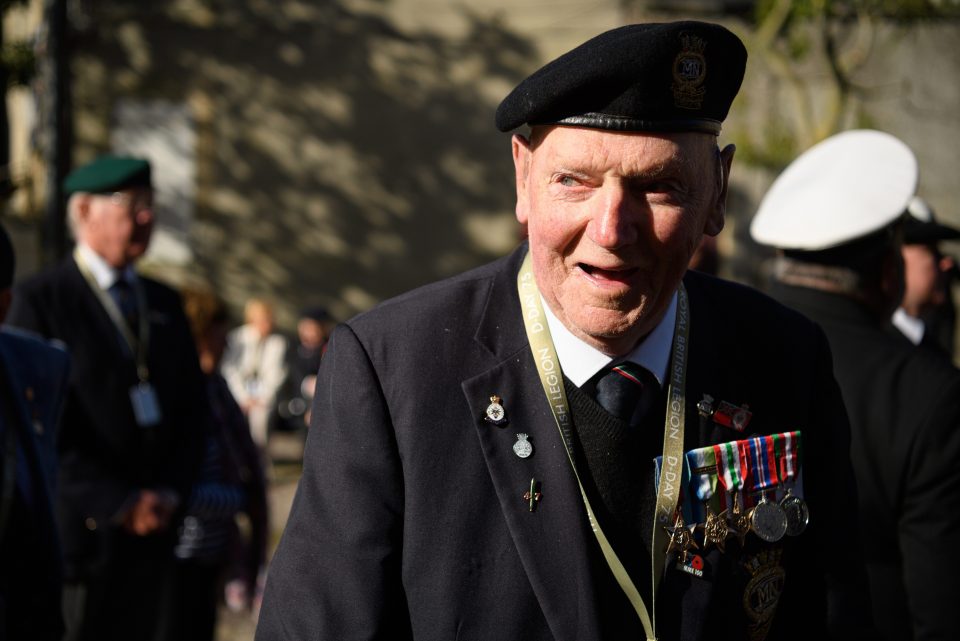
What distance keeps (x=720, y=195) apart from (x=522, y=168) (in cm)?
37

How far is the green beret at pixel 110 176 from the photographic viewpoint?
5.05 meters

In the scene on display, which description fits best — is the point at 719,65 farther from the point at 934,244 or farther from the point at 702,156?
the point at 934,244

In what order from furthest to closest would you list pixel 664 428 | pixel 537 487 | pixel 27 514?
pixel 27 514 < pixel 664 428 < pixel 537 487

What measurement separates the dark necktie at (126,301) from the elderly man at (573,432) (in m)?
3.09

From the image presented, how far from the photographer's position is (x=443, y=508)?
2.04 meters

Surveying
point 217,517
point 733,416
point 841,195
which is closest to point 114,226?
point 217,517

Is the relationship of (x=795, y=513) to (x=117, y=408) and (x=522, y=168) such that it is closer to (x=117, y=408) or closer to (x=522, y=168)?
(x=522, y=168)

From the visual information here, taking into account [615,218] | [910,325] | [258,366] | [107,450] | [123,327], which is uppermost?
[615,218]

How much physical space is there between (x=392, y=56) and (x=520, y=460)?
1371cm

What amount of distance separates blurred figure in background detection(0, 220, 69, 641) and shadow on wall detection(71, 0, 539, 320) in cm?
1223

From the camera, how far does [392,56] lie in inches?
599

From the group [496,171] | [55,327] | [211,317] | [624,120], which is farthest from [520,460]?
[496,171]

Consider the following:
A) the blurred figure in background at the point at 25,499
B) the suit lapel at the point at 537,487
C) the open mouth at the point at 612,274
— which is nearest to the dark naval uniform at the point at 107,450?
the blurred figure in background at the point at 25,499

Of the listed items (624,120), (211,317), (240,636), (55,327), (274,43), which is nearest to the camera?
(624,120)
